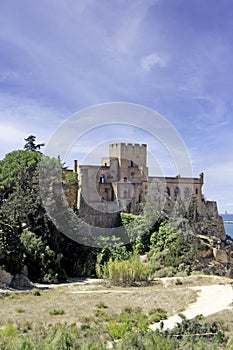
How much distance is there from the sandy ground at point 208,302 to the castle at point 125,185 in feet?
46.4

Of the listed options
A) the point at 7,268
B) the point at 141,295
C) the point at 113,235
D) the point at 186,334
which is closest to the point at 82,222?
the point at 113,235

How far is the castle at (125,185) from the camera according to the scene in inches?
1284

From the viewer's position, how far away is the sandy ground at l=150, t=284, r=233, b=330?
1286cm

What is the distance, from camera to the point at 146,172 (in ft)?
118

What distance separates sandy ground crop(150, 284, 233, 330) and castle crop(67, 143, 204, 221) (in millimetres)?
14145

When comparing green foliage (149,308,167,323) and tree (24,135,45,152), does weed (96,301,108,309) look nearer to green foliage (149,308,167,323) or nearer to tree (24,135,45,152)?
green foliage (149,308,167,323)

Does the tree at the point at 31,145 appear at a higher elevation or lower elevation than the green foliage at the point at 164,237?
higher

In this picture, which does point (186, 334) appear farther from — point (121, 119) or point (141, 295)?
point (121, 119)

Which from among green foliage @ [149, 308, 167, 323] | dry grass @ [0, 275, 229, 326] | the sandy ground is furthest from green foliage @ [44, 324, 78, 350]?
green foliage @ [149, 308, 167, 323]

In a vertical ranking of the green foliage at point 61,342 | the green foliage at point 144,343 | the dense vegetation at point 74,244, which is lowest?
the green foliage at point 144,343

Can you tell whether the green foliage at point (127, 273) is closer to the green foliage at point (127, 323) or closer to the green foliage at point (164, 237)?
the green foliage at point (164, 237)

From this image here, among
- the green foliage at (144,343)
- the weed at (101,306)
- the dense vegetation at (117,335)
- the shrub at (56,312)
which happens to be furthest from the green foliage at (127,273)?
the green foliage at (144,343)

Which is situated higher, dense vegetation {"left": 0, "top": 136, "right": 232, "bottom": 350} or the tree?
the tree

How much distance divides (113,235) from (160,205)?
5772mm
